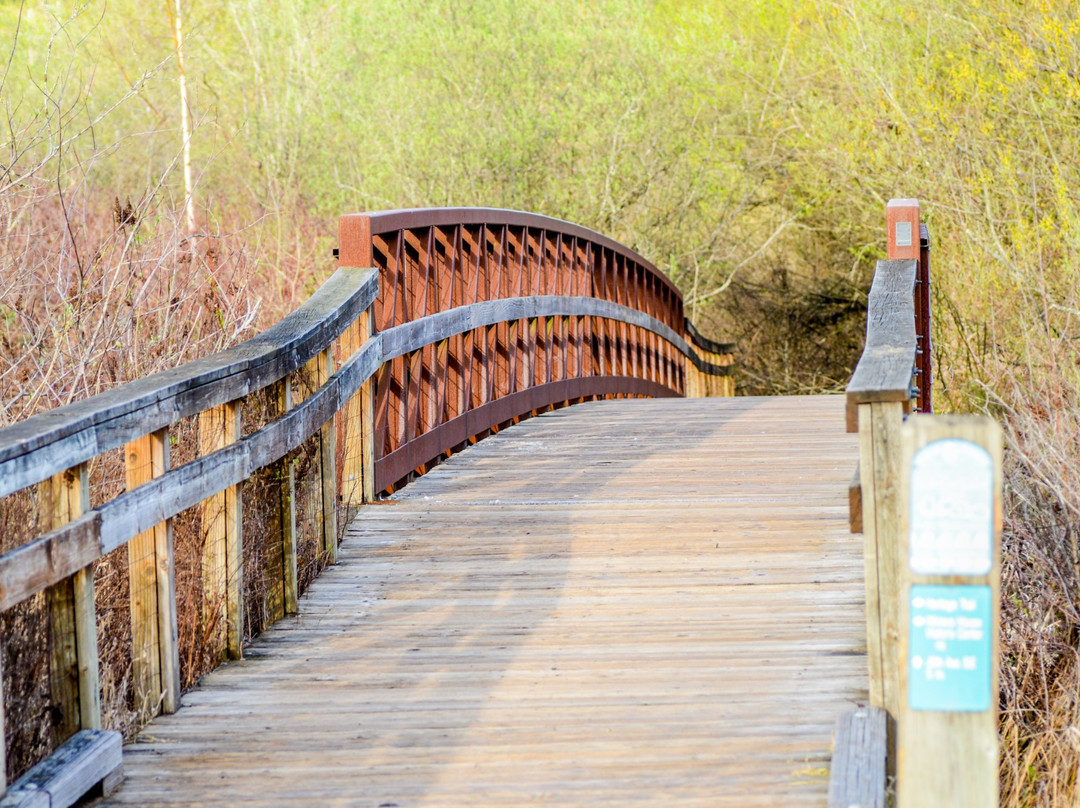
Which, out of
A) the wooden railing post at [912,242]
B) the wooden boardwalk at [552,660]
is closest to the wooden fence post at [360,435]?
the wooden boardwalk at [552,660]

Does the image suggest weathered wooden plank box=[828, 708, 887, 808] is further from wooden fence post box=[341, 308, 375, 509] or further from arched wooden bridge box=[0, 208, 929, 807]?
wooden fence post box=[341, 308, 375, 509]

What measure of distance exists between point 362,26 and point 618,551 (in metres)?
15.2

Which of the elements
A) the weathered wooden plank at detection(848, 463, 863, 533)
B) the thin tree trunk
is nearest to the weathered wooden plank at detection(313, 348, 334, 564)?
the thin tree trunk

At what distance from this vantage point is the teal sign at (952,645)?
233 cm

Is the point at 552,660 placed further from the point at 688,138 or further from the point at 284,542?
the point at 688,138

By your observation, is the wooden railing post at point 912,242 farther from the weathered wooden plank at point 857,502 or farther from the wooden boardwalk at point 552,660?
the weathered wooden plank at point 857,502

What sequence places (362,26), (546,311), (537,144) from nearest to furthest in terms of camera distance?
1. (546,311)
2. (537,144)
3. (362,26)

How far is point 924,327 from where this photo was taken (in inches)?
277

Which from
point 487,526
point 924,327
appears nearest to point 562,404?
point 924,327

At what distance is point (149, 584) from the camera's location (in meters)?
3.57

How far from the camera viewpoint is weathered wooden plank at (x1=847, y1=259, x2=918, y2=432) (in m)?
3.22

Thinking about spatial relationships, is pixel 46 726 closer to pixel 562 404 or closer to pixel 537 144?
pixel 562 404

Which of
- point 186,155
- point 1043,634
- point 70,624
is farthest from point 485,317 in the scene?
point 70,624

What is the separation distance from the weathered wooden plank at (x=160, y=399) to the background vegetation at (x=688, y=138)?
557 cm
